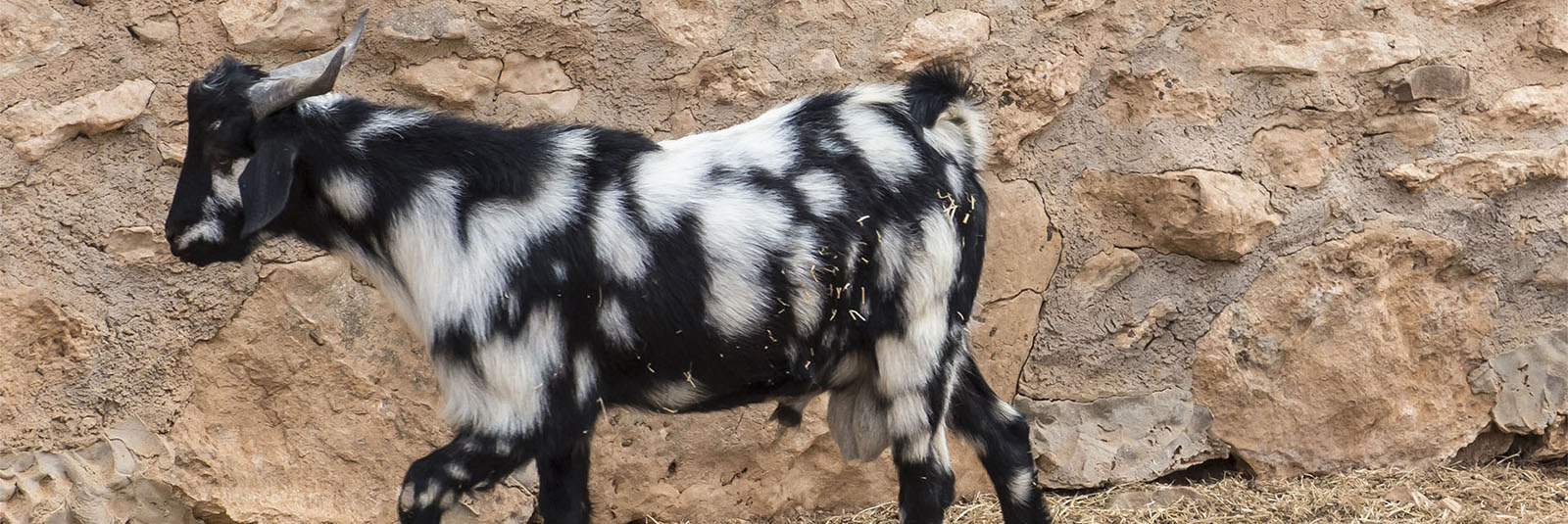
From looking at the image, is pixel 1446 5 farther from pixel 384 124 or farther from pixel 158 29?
pixel 158 29

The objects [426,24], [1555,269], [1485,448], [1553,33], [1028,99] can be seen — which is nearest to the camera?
A: [426,24]

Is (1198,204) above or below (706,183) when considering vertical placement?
below

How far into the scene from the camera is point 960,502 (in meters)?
4.42

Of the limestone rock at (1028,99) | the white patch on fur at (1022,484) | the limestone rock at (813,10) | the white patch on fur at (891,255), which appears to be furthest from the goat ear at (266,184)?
the limestone rock at (1028,99)

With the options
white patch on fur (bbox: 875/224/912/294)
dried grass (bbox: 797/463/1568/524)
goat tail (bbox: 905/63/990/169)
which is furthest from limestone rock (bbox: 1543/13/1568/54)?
white patch on fur (bbox: 875/224/912/294)

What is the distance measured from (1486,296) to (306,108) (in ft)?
11.1

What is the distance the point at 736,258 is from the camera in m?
3.03

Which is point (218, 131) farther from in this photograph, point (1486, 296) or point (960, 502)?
point (1486, 296)

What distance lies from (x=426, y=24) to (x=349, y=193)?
35.7 inches

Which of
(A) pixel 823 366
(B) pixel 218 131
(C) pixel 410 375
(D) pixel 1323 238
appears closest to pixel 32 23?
(B) pixel 218 131

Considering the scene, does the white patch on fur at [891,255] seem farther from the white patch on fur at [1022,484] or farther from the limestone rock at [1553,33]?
the limestone rock at [1553,33]

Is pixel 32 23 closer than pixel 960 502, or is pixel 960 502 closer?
pixel 32 23

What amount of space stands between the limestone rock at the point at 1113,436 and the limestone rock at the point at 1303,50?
0.97m

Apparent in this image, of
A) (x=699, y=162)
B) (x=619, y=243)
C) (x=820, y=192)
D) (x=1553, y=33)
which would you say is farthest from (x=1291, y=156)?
(x=619, y=243)
